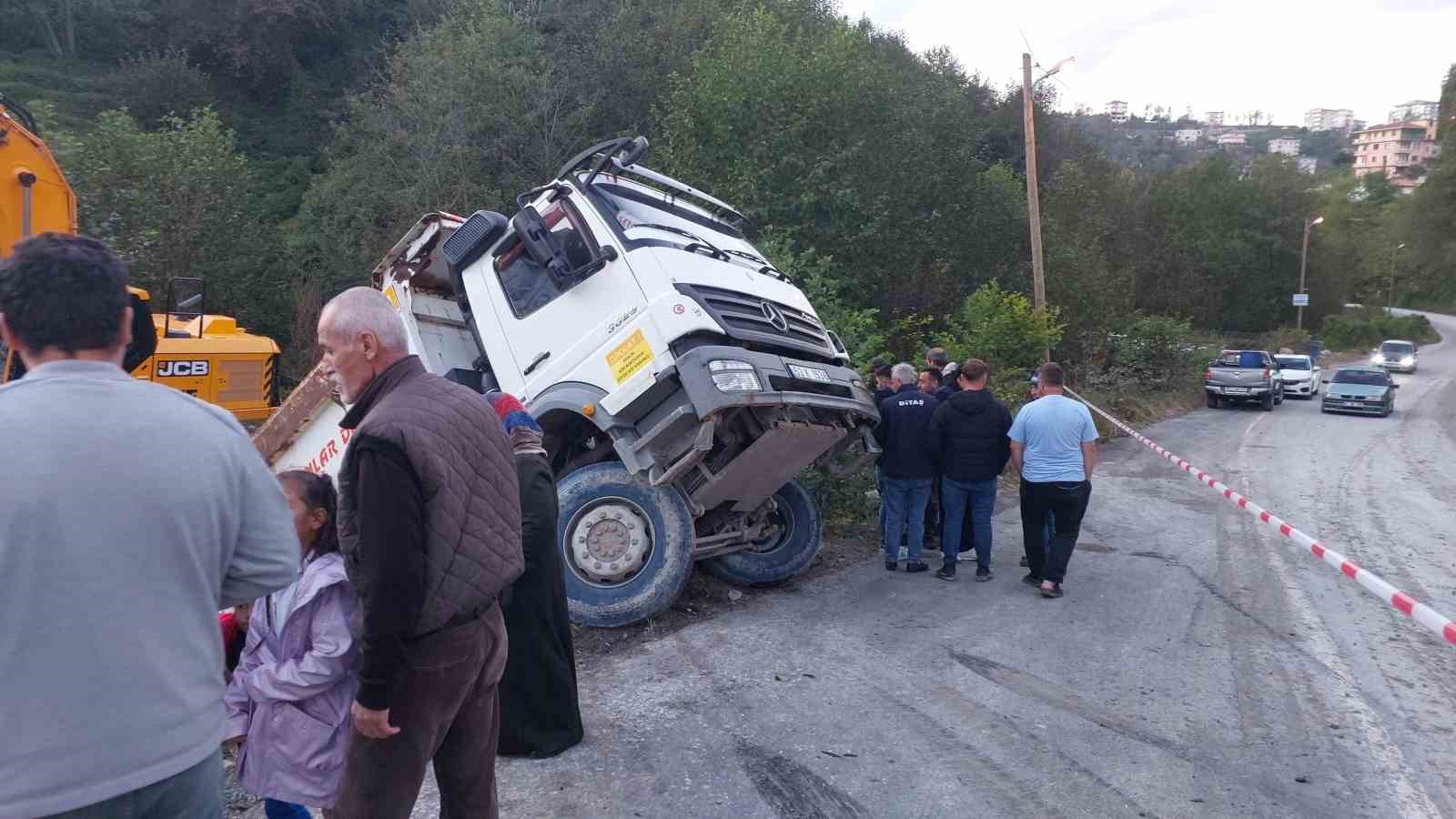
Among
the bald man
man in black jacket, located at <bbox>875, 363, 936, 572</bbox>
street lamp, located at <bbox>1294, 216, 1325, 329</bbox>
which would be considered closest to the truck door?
man in black jacket, located at <bbox>875, 363, 936, 572</bbox>

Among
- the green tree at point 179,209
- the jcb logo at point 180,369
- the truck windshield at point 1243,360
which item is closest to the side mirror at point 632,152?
the jcb logo at point 180,369

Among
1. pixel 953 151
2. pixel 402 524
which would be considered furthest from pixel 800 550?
pixel 953 151

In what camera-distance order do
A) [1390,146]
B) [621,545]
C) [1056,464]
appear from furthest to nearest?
[1390,146] → [1056,464] → [621,545]

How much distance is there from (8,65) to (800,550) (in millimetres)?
37102

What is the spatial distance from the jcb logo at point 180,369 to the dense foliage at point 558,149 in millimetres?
6327

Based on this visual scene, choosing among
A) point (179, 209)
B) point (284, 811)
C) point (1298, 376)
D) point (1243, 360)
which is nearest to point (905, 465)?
point (284, 811)

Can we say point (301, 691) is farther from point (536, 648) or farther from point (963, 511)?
point (963, 511)

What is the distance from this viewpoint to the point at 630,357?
6141 millimetres

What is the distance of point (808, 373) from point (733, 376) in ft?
2.54

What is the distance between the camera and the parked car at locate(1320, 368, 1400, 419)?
26719 mm

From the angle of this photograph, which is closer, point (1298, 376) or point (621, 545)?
point (621, 545)

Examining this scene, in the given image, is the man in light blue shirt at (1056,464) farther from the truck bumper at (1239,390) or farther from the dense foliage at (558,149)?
the truck bumper at (1239,390)

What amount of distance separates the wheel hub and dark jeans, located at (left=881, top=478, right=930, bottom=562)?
261 centimetres

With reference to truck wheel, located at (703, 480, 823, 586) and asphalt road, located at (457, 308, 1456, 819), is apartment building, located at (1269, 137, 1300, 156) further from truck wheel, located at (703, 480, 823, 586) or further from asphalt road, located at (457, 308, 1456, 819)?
truck wheel, located at (703, 480, 823, 586)
